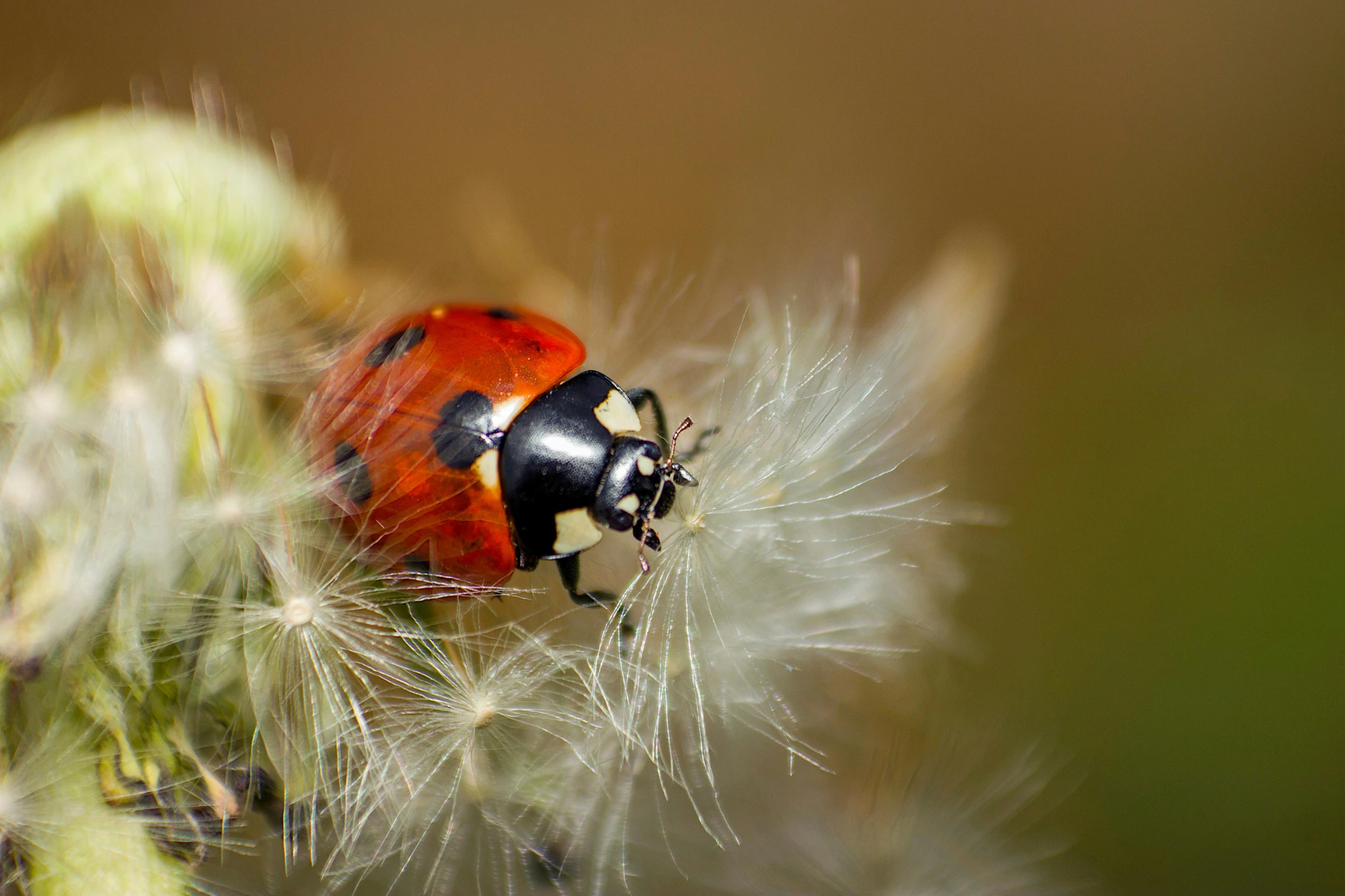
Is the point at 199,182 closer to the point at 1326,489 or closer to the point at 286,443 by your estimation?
the point at 286,443

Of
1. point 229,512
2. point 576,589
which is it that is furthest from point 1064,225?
point 229,512

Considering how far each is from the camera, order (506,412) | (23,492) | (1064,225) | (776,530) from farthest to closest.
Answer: (1064,225) < (776,530) < (506,412) < (23,492)

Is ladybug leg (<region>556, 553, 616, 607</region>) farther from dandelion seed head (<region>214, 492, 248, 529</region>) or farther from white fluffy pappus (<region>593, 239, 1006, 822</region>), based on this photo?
dandelion seed head (<region>214, 492, 248, 529</region>)

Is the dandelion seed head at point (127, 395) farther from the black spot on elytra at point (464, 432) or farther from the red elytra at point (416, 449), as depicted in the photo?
the black spot on elytra at point (464, 432)

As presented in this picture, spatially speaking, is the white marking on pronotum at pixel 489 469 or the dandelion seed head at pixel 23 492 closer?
the dandelion seed head at pixel 23 492

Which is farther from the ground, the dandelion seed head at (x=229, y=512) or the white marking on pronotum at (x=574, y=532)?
the white marking on pronotum at (x=574, y=532)

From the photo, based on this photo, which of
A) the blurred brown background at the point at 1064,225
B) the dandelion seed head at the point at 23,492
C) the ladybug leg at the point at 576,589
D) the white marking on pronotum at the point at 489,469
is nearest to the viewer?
the dandelion seed head at the point at 23,492

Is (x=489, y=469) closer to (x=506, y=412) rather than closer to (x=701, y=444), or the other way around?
(x=506, y=412)

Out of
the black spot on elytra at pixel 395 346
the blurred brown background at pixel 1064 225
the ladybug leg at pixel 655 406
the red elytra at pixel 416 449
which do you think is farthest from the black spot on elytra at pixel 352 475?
the blurred brown background at pixel 1064 225
